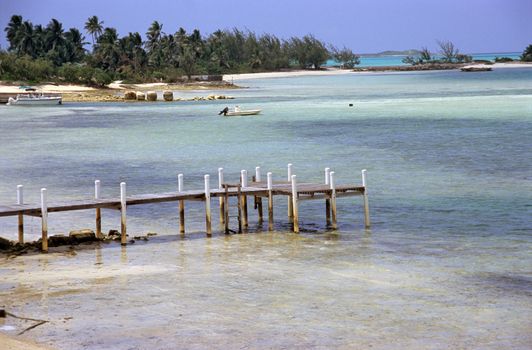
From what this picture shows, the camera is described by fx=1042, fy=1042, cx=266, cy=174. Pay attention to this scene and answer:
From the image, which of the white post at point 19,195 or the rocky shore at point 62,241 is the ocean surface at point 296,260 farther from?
the white post at point 19,195

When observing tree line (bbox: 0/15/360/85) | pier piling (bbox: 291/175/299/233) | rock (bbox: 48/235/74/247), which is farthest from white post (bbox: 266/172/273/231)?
tree line (bbox: 0/15/360/85)

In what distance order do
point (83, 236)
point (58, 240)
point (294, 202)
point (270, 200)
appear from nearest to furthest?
point (58, 240) < point (83, 236) < point (294, 202) < point (270, 200)

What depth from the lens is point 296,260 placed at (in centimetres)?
2030

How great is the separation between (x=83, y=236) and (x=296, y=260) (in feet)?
15.7

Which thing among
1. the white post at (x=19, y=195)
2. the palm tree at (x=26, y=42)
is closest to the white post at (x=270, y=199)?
the white post at (x=19, y=195)

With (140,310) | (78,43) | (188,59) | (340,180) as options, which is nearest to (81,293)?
→ (140,310)

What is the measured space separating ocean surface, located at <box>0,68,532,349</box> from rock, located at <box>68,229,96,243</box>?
580 millimetres

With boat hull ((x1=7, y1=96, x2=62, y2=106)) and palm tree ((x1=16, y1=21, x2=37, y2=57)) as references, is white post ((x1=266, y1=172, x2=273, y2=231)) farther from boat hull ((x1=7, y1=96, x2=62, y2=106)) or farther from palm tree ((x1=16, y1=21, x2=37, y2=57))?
palm tree ((x1=16, y1=21, x2=37, y2=57))

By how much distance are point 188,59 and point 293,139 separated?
100982mm

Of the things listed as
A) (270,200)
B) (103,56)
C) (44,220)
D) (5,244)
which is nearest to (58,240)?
(44,220)

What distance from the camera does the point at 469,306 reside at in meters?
16.3

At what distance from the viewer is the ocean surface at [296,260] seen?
1484 centimetres

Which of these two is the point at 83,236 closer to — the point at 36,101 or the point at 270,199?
the point at 270,199

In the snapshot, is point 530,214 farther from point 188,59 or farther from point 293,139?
point 188,59
